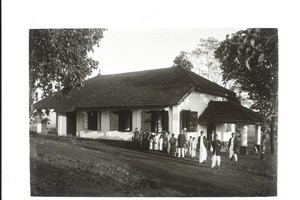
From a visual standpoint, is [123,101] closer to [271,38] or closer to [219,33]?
[219,33]

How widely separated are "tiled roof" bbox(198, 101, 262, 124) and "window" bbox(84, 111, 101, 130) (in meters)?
3.59

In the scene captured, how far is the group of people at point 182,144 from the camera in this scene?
34.1 ft

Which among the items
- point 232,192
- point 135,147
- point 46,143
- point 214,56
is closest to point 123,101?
point 135,147

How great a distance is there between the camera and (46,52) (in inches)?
369

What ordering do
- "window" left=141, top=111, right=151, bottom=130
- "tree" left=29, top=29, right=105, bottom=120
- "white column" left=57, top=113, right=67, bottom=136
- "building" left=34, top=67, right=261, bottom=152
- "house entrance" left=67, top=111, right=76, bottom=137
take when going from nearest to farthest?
"tree" left=29, top=29, right=105, bottom=120 < "building" left=34, top=67, right=261, bottom=152 < "window" left=141, top=111, right=151, bottom=130 < "white column" left=57, top=113, right=67, bottom=136 < "house entrance" left=67, top=111, right=76, bottom=137

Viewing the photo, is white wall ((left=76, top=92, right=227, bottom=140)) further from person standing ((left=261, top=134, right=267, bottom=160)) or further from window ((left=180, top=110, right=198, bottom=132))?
person standing ((left=261, top=134, right=267, bottom=160))

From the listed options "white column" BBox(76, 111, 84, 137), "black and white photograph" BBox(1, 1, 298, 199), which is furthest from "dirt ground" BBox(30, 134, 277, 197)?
"white column" BBox(76, 111, 84, 137)

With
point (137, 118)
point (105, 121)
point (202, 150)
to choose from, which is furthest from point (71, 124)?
point (202, 150)

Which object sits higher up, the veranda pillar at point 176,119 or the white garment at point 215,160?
the veranda pillar at point 176,119

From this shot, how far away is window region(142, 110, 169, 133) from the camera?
458 inches

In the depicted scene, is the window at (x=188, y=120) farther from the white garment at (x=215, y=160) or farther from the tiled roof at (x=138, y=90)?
the white garment at (x=215, y=160)

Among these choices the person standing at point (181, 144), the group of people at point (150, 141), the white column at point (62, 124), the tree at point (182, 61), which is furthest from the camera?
the white column at point (62, 124)

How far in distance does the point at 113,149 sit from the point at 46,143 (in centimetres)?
201

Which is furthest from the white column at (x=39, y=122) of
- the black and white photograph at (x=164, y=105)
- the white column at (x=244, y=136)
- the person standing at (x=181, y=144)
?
the white column at (x=244, y=136)
